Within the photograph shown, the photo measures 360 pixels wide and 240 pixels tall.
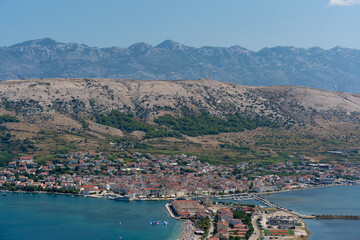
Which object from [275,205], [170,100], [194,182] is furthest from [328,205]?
[170,100]

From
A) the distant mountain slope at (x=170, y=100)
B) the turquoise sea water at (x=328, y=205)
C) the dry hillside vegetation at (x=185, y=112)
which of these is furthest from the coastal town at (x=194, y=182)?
the distant mountain slope at (x=170, y=100)

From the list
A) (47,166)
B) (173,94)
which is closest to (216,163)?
(47,166)

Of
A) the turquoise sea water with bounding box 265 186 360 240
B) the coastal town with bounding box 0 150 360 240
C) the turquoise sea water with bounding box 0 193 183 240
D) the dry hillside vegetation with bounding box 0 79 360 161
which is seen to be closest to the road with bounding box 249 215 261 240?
the coastal town with bounding box 0 150 360 240

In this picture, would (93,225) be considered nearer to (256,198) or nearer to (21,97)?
(256,198)

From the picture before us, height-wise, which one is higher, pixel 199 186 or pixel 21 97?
pixel 21 97

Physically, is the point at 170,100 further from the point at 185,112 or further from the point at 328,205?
the point at 328,205

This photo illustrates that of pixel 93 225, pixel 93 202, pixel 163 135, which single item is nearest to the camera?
pixel 93 225

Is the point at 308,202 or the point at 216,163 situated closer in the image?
the point at 308,202
